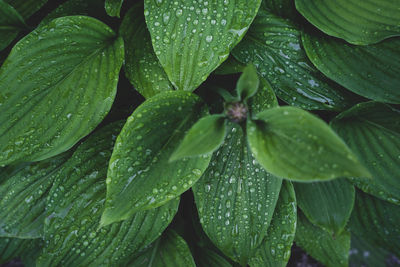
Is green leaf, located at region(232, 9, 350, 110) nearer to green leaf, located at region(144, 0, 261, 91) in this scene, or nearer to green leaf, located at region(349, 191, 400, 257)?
green leaf, located at region(144, 0, 261, 91)

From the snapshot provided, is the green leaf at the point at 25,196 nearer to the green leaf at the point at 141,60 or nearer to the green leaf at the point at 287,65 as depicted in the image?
the green leaf at the point at 141,60

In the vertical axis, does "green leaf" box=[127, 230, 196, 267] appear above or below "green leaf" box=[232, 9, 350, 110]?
below

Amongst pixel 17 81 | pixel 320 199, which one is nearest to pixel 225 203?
pixel 320 199

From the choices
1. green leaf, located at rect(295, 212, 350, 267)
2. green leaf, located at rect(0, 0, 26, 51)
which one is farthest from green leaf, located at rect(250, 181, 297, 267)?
green leaf, located at rect(0, 0, 26, 51)

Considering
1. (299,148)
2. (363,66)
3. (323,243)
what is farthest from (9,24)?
(323,243)

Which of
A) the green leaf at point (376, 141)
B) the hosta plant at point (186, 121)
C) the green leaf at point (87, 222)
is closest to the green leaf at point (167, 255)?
the hosta plant at point (186, 121)

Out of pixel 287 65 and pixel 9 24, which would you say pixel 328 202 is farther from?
pixel 9 24

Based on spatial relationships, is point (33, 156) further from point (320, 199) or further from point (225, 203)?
point (320, 199)
